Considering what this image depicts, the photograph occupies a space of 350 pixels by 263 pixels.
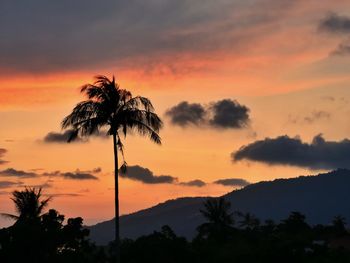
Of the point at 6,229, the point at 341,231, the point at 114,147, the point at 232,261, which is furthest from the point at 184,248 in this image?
the point at 341,231

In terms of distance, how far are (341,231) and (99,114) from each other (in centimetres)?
7699

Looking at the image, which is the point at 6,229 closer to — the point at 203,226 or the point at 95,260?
the point at 95,260

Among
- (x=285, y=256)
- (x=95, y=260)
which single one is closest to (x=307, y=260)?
(x=285, y=256)

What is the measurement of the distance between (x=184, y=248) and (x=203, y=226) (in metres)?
36.3

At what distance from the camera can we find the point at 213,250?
260 feet

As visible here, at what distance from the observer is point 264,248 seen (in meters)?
71.1

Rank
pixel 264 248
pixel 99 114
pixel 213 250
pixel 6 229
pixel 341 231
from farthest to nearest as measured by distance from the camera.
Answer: pixel 341 231, pixel 213 250, pixel 264 248, pixel 6 229, pixel 99 114

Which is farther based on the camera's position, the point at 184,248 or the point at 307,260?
the point at 184,248

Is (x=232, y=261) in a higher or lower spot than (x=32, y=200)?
lower

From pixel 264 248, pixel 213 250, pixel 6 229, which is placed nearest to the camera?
pixel 6 229

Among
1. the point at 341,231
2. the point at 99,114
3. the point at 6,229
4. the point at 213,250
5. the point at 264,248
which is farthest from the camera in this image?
the point at 341,231

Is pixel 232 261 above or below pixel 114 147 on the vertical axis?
below

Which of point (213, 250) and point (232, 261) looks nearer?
point (232, 261)

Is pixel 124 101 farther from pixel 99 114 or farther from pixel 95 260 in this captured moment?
pixel 95 260
